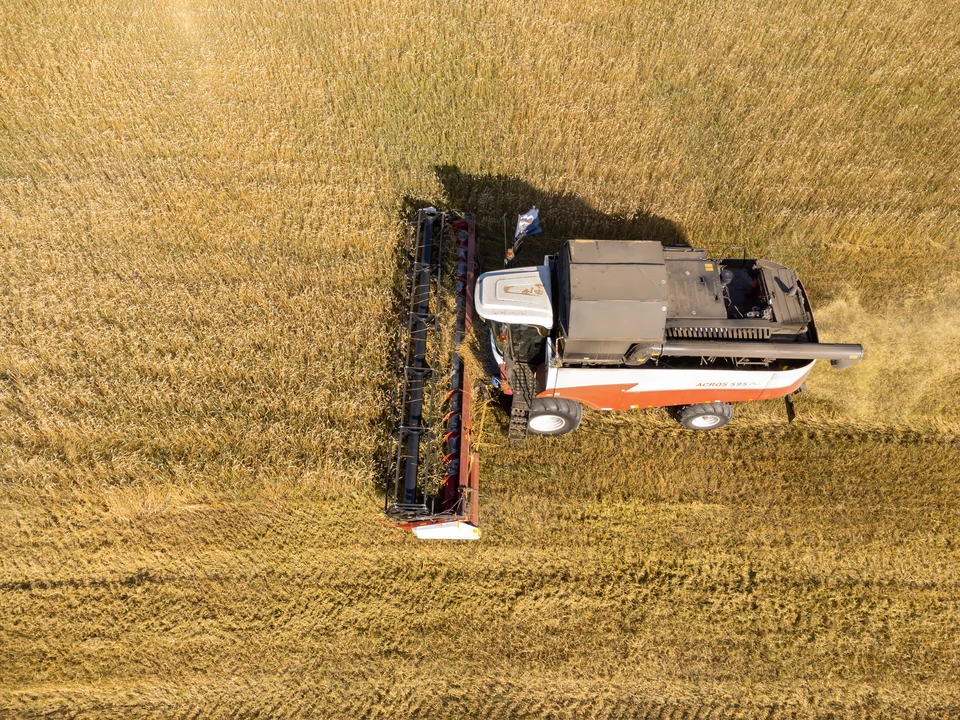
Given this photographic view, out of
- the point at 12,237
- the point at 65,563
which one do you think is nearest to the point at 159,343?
the point at 65,563

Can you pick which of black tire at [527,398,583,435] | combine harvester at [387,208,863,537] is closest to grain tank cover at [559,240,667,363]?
combine harvester at [387,208,863,537]

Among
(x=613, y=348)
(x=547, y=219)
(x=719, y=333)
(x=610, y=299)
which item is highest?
Answer: (x=547, y=219)

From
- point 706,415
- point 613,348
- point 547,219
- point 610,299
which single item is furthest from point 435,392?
point 547,219

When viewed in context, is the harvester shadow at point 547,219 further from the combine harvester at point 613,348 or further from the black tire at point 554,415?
the black tire at point 554,415

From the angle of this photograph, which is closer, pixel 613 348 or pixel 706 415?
pixel 613 348

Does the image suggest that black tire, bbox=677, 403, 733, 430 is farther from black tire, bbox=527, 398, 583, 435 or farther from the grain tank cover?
the grain tank cover

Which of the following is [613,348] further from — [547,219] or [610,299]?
[547,219]

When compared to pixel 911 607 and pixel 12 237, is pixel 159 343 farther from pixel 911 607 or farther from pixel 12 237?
pixel 911 607
